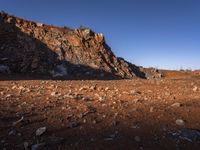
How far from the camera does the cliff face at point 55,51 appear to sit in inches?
1059

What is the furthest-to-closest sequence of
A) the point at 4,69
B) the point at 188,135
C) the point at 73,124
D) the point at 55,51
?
1. the point at 55,51
2. the point at 4,69
3. the point at 73,124
4. the point at 188,135

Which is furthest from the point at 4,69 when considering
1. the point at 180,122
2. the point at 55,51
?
the point at 180,122

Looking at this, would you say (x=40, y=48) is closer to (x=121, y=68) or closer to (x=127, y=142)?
(x=121, y=68)

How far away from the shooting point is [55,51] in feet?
99.3

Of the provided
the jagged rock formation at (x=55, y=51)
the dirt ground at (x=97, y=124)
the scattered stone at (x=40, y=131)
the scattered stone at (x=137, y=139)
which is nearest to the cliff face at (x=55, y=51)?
the jagged rock formation at (x=55, y=51)

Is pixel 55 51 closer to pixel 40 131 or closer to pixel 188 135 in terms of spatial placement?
pixel 40 131

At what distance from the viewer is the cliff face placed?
26906 millimetres

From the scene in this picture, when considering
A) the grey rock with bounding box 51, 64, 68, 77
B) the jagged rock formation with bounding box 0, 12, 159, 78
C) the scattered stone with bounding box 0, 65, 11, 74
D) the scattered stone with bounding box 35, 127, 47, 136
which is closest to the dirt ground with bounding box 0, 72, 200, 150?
the scattered stone with bounding box 35, 127, 47, 136

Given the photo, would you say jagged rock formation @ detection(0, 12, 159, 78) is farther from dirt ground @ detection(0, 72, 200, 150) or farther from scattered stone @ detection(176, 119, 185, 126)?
scattered stone @ detection(176, 119, 185, 126)

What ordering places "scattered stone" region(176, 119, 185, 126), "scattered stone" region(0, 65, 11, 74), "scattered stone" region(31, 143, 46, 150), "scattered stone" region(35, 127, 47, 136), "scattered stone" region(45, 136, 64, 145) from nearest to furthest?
"scattered stone" region(31, 143, 46, 150)
"scattered stone" region(45, 136, 64, 145)
"scattered stone" region(35, 127, 47, 136)
"scattered stone" region(176, 119, 185, 126)
"scattered stone" region(0, 65, 11, 74)

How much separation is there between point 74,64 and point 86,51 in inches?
127

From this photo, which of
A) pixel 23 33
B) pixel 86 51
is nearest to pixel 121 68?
pixel 86 51

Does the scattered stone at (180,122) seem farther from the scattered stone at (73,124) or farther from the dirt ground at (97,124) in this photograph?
the scattered stone at (73,124)

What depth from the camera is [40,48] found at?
96.6 feet
